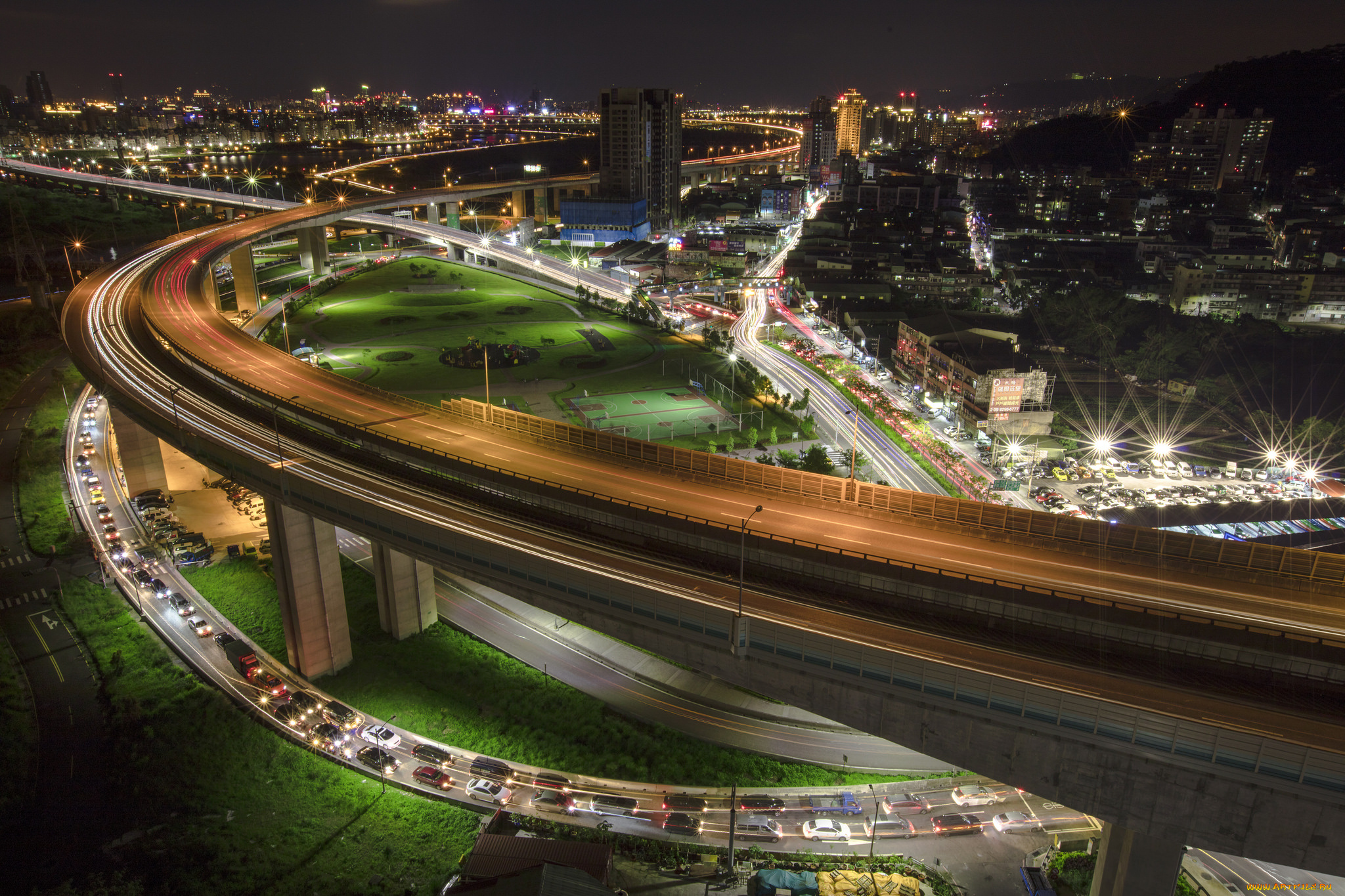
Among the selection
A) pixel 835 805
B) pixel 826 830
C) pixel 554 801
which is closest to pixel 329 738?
pixel 554 801

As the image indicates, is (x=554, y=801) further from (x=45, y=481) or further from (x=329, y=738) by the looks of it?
(x=45, y=481)

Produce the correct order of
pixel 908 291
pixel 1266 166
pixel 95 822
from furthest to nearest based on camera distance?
pixel 1266 166
pixel 908 291
pixel 95 822

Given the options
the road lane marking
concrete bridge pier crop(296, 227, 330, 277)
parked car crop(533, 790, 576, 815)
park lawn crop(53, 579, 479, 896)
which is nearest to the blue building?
concrete bridge pier crop(296, 227, 330, 277)

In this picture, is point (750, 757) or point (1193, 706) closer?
point (1193, 706)

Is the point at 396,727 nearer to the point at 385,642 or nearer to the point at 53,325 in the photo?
the point at 385,642

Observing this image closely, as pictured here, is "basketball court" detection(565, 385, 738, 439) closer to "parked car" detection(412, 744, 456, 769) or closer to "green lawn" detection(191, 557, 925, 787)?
"green lawn" detection(191, 557, 925, 787)

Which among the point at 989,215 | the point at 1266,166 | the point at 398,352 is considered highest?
the point at 1266,166

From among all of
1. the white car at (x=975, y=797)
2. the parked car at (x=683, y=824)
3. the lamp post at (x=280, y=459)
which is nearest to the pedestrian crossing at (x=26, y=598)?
the lamp post at (x=280, y=459)

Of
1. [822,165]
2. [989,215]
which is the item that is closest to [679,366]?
[989,215]
